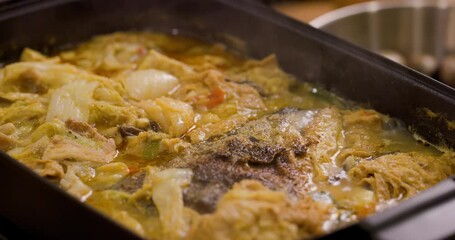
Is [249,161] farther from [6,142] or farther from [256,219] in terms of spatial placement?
[6,142]

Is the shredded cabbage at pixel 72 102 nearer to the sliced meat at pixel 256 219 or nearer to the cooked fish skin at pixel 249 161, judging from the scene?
the cooked fish skin at pixel 249 161

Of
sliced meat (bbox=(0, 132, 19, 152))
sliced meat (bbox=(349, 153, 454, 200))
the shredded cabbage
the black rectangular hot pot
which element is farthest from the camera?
the shredded cabbage

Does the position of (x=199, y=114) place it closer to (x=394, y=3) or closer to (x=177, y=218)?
(x=177, y=218)

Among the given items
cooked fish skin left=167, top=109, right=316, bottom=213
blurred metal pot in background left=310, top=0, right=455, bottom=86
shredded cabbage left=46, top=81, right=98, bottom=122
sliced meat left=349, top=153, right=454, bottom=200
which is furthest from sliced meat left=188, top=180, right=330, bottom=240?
blurred metal pot in background left=310, top=0, right=455, bottom=86

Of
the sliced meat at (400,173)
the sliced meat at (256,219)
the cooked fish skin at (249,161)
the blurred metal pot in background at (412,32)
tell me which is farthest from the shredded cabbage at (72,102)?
the blurred metal pot in background at (412,32)

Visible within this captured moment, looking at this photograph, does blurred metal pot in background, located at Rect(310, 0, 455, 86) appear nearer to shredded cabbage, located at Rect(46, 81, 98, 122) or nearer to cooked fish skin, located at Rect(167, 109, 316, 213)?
cooked fish skin, located at Rect(167, 109, 316, 213)

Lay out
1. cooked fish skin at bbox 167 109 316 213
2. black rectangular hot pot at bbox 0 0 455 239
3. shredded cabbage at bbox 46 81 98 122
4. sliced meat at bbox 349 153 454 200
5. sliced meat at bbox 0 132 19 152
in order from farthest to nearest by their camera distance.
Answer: shredded cabbage at bbox 46 81 98 122 → sliced meat at bbox 0 132 19 152 → sliced meat at bbox 349 153 454 200 → cooked fish skin at bbox 167 109 316 213 → black rectangular hot pot at bbox 0 0 455 239

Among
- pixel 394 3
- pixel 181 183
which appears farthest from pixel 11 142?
pixel 394 3
